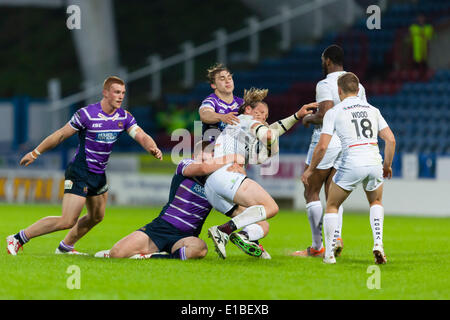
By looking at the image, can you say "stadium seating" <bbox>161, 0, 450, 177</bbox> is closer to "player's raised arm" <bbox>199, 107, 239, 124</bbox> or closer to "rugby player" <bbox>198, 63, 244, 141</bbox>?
"rugby player" <bbox>198, 63, 244, 141</bbox>

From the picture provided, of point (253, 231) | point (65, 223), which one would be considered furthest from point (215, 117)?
point (65, 223)

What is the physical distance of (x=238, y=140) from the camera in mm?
9031

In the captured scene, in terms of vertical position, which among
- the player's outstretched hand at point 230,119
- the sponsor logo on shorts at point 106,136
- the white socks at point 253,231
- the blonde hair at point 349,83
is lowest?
the white socks at point 253,231

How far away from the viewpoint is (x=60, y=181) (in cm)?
2306

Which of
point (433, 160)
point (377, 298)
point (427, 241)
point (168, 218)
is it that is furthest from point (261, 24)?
point (377, 298)

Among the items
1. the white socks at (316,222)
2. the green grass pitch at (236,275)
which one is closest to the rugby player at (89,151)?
the green grass pitch at (236,275)

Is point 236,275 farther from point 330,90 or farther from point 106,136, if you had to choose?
point 330,90

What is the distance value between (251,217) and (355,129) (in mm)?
1394

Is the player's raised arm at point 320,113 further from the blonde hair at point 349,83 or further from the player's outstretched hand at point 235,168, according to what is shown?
the player's outstretched hand at point 235,168

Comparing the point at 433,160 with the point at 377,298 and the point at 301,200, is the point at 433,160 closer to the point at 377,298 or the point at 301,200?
the point at 301,200

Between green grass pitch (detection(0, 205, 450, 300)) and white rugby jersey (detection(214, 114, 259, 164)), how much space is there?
1165 mm

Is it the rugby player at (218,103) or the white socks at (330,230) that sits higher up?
the rugby player at (218,103)

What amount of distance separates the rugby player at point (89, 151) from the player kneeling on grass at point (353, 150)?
2020mm

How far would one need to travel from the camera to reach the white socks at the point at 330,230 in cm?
893
